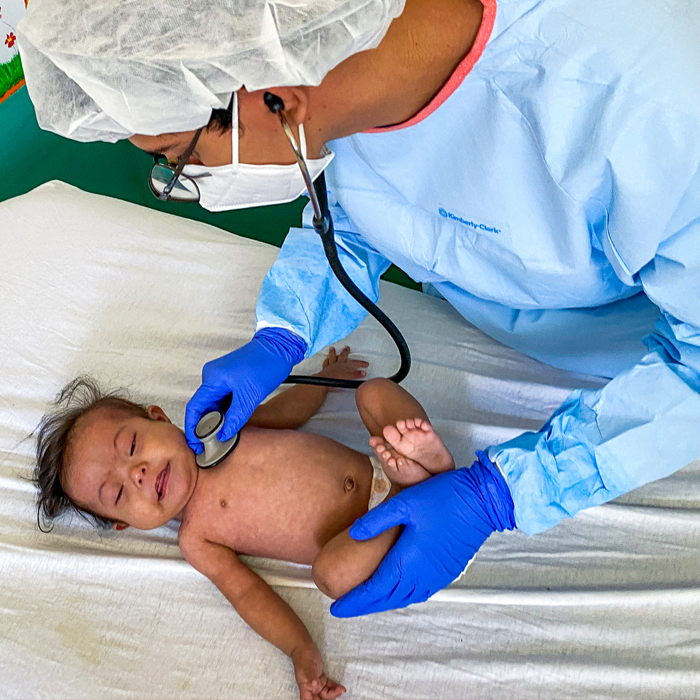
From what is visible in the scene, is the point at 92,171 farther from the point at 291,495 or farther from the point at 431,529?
the point at 431,529

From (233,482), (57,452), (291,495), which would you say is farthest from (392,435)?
(57,452)

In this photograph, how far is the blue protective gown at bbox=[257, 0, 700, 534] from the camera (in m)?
0.87

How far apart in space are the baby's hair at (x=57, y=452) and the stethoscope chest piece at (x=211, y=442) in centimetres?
21

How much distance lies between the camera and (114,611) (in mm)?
1240

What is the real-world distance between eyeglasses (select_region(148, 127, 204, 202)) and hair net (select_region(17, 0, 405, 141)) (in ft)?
0.29

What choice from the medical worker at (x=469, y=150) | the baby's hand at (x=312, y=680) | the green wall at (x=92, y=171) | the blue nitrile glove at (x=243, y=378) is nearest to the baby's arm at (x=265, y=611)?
the baby's hand at (x=312, y=680)

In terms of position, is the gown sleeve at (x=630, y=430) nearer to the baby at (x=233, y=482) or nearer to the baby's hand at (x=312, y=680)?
the baby at (x=233, y=482)

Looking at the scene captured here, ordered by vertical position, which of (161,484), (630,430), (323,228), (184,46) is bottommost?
(161,484)

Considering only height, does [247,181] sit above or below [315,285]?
above

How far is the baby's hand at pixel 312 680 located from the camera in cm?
108

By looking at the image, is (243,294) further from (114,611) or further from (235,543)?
(114,611)

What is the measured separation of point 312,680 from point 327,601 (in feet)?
0.57

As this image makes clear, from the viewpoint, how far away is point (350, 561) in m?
1.15

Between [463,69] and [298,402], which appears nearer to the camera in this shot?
[463,69]
